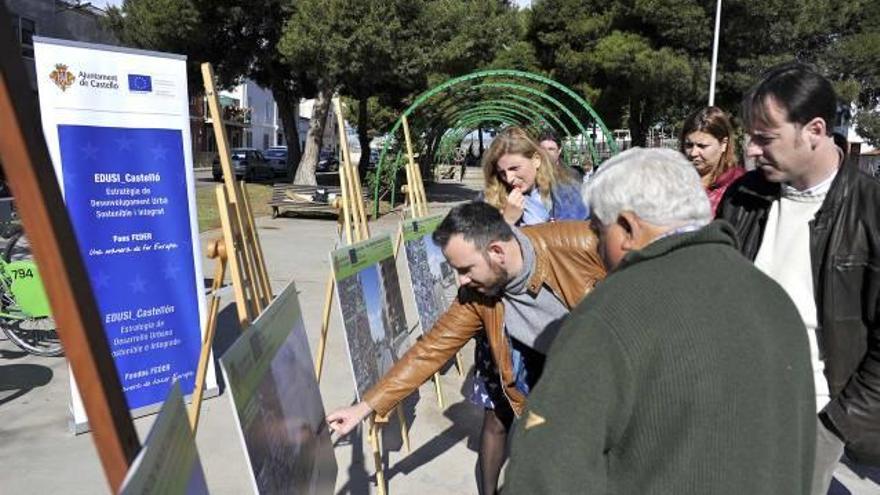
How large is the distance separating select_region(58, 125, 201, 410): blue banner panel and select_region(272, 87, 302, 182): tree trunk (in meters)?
21.1

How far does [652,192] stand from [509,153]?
2.85 m

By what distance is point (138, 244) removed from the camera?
14.9 ft

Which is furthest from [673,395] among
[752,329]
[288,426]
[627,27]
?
[627,27]

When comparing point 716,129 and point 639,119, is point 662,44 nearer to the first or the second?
point 639,119

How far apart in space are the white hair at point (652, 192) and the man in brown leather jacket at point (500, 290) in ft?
3.31

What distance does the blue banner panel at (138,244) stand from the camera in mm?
4270

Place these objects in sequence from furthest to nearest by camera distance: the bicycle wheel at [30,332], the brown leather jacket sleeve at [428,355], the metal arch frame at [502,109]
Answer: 1. the metal arch frame at [502,109]
2. the bicycle wheel at [30,332]
3. the brown leather jacket sleeve at [428,355]

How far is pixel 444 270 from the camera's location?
250 inches

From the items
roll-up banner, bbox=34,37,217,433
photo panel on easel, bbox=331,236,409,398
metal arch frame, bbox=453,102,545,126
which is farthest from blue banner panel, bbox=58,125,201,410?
metal arch frame, bbox=453,102,545,126

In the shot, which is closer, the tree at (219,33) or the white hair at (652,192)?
the white hair at (652,192)

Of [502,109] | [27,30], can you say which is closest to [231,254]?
[502,109]

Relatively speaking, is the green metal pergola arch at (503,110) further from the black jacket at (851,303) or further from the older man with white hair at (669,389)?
the older man with white hair at (669,389)

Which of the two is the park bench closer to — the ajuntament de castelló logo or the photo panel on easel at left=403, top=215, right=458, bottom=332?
the photo panel on easel at left=403, top=215, right=458, bottom=332

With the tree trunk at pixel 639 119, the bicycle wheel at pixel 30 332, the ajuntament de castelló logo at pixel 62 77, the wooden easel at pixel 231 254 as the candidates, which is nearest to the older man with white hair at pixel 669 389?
the wooden easel at pixel 231 254
